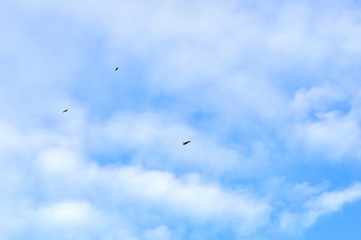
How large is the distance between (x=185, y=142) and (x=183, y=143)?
85 cm

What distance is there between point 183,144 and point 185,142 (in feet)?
5.27

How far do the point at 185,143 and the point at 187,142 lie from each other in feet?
3.43

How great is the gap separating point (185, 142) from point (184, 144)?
1.27 meters

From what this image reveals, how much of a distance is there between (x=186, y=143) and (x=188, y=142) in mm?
1183

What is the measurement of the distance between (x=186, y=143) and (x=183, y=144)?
6.63ft

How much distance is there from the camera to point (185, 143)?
77.3 m

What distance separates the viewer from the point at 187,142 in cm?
7800

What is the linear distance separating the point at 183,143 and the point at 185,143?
78 centimetres

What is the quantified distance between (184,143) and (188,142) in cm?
207

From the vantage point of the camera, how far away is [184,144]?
250ft

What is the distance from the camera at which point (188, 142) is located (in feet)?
258

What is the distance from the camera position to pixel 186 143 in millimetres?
77688

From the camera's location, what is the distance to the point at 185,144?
76562 millimetres

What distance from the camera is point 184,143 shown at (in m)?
77.1
